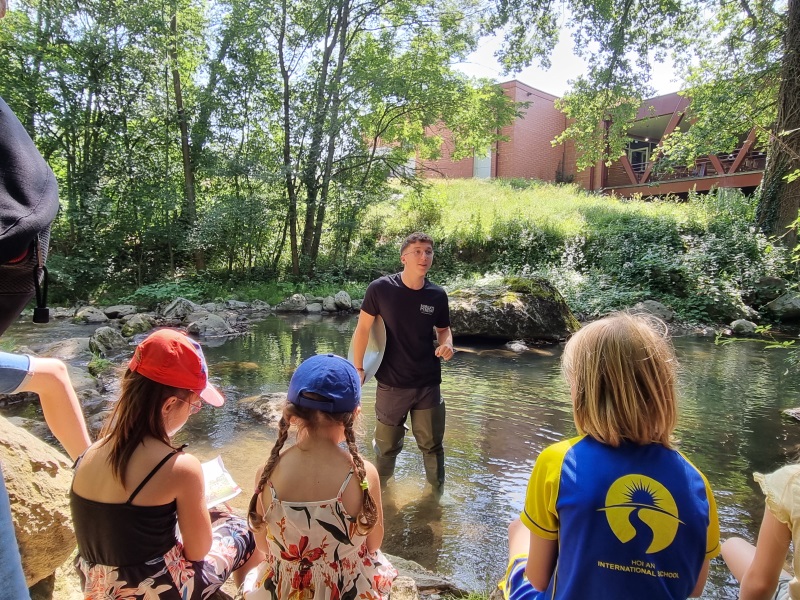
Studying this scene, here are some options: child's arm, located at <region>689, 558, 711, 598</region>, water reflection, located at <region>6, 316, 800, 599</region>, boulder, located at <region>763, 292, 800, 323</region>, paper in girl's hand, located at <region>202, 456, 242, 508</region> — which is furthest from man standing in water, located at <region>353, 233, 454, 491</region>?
boulder, located at <region>763, 292, 800, 323</region>

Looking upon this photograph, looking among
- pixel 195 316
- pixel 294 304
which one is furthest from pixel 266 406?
pixel 294 304

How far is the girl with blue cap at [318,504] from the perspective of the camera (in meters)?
1.75

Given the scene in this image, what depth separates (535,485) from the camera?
1467 mm

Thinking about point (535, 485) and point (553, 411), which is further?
point (553, 411)

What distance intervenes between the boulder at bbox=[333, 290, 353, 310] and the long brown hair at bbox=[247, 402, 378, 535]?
12.6 m

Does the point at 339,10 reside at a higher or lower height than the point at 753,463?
higher

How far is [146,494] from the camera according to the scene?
1673mm

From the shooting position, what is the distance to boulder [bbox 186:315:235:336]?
10812 millimetres

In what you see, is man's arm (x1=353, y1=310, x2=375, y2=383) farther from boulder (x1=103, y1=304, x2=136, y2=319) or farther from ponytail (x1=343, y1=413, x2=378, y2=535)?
boulder (x1=103, y1=304, x2=136, y2=319)

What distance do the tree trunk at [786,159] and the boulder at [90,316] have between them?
15.5m

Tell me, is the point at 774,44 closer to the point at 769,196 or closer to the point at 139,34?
the point at 769,196

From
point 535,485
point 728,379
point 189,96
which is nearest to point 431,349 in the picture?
point 535,485

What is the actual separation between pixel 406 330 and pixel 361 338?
350 millimetres

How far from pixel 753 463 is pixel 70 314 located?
13.5 meters
